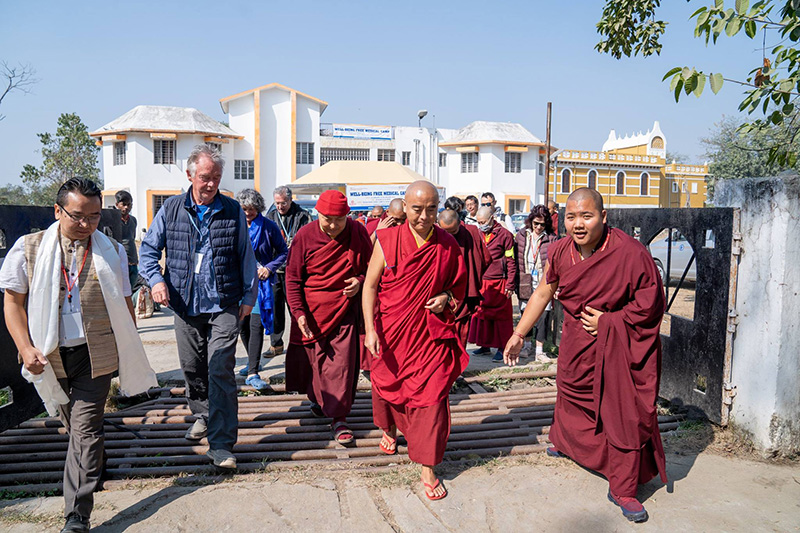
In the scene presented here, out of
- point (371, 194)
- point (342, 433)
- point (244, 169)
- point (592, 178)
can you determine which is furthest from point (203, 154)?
point (592, 178)

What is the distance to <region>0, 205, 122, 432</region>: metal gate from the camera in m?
4.04

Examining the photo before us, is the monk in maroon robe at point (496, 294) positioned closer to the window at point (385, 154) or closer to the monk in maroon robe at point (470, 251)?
the monk in maroon robe at point (470, 251)

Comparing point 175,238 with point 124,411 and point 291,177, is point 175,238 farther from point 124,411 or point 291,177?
point 291,177

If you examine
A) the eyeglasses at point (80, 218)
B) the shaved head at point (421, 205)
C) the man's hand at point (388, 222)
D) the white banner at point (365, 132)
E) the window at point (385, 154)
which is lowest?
the man's hand at point (388, 222)

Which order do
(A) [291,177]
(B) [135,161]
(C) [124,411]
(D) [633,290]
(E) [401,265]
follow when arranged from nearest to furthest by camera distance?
(D) [633,290], (E) [401,265], (C) [124,411], (B) [135,161], (A) [291,177]

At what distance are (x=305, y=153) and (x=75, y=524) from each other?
33175mm

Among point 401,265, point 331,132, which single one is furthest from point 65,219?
point 331,132

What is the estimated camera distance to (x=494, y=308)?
6.85 m

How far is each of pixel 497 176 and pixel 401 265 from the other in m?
33.3

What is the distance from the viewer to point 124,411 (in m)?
4.89

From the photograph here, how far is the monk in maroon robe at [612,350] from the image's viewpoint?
11.1 ft

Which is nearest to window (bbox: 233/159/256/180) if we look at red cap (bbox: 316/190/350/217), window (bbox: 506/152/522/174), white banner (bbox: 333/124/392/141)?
white banner (bbox: 333/124/392/141)

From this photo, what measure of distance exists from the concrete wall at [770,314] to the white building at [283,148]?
2763 cm

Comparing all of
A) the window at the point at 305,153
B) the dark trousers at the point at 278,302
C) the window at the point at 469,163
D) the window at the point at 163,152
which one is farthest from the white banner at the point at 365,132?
the dark trousers at the point at 278,302
